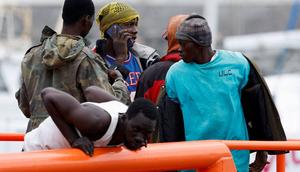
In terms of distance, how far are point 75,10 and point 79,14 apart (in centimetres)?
3

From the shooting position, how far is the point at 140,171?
12.0 feet

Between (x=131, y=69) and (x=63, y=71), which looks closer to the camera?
(x=63, y=71)

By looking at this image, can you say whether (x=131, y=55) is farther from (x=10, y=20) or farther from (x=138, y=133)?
(x=10, y=20)

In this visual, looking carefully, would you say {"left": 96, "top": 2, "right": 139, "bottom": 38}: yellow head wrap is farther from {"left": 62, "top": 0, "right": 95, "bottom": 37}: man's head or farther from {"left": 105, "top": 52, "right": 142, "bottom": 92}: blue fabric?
{"left": 62, "top": 0, "right": 95, "bottom": 37}: man's head

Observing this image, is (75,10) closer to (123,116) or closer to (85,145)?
(123,116)

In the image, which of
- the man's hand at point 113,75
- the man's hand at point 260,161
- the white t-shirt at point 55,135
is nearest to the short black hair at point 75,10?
the man's hand at point 113,75

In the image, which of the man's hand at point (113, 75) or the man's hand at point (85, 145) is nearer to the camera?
the man's hand at point (85, 145)

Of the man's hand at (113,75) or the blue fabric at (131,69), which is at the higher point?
the man's hand at (113,75)

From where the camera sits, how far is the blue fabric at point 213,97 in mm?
4730

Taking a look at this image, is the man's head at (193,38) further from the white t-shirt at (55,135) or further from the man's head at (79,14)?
the white t-shirt at (55,135)

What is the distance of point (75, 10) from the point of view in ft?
15.5

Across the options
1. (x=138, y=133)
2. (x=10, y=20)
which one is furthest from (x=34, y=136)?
(x=10, y=20)

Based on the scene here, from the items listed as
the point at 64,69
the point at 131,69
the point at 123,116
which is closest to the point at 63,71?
the point at 64,69

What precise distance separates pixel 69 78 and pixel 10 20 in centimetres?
1555
